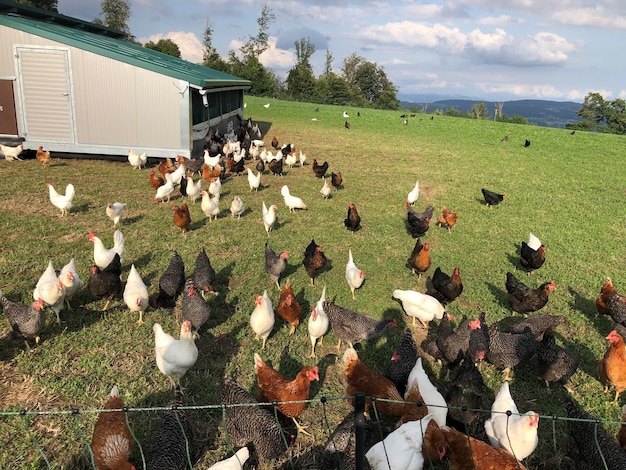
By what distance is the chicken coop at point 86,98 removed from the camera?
13367 mm

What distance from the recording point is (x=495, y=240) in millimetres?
9336

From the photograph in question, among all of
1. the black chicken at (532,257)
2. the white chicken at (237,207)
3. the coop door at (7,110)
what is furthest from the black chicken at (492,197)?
the coop door at (7,110)

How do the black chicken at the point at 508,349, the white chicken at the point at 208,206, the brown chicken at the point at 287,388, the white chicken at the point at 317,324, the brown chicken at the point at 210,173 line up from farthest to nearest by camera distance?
1. the brown chicken at the point at 210,173
2. the white chicken at the point at 208,206
3. the white chicken at the point at 317,324
4. the black chicken at the point at 508,349
5. the brown chicken at the point at 287,388

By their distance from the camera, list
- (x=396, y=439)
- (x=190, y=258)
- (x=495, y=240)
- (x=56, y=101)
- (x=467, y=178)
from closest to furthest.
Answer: (x=396, y=439)
(x=190, y=258)
(x=495, y=240)
(x=56, y=101)
(x=467, y=178)

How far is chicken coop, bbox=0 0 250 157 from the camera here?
13.4 m

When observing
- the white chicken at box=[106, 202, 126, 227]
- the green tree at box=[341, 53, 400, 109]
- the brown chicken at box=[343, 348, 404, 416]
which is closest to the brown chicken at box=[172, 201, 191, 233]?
the white chicken at box=[106, 202, 126, 227]

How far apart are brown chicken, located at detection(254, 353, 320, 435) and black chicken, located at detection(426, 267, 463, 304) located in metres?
2.98

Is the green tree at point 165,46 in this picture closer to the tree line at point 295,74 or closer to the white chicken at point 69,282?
the tree line at point 295,74

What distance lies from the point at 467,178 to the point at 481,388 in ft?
41.5

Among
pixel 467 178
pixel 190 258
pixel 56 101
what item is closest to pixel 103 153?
pixel 56 101

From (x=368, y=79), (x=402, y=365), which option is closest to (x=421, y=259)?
(x=402, y=365)

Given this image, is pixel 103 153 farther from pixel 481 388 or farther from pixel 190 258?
pixel 481 388

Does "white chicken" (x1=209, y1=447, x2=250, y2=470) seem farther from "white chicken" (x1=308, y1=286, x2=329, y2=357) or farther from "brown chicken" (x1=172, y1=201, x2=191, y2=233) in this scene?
"brown chicken" (x1=172, y1=201, x2=191, y2=233)

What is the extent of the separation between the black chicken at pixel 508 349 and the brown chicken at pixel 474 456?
169 cm
